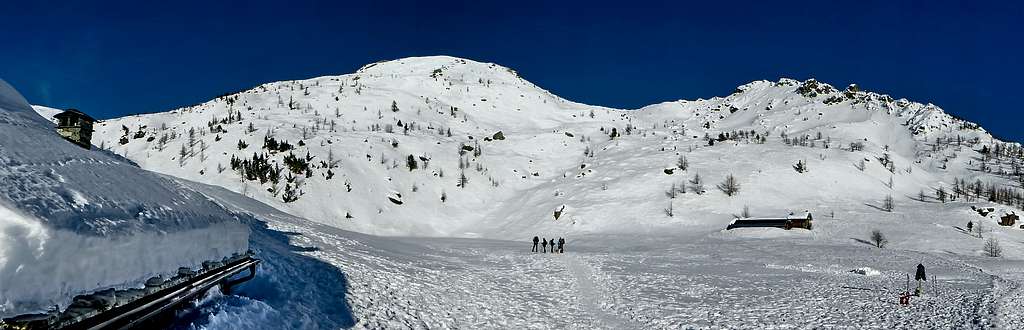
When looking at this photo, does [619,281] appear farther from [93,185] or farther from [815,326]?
[93,185]

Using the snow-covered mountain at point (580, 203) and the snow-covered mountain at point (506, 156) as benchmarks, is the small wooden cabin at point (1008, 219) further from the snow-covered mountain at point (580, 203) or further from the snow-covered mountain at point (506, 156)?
the snow-covered mountain at point (506, 156)

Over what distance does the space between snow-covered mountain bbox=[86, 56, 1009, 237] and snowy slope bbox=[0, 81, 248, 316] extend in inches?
1744

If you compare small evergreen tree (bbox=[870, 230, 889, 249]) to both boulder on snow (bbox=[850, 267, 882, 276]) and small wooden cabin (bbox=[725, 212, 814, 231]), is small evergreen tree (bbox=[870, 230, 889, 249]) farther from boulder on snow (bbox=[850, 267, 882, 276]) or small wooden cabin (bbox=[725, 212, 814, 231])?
boulder on snow (bbox=[850, 267, 882, 276])

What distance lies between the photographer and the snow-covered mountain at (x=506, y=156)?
58219mm

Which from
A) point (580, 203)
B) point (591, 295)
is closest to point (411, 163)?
point (580, 203)

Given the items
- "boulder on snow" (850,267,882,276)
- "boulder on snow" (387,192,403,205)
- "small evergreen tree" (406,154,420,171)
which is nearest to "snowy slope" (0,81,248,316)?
"boulder on snow" (850,267,882,276)

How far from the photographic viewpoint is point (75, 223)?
6293 millimetres

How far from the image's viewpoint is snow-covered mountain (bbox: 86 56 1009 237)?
58.2 metres

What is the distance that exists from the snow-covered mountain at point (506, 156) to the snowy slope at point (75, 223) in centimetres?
4429

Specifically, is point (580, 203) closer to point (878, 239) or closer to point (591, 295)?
point (878, 239)

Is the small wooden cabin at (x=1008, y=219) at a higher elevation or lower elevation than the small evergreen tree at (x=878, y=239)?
higher

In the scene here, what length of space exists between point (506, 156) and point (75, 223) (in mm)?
76585

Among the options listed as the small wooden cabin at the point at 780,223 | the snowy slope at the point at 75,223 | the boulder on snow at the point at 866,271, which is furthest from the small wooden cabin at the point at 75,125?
the small wooden cabin at the point at 780,223

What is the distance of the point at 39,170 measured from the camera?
718cm
